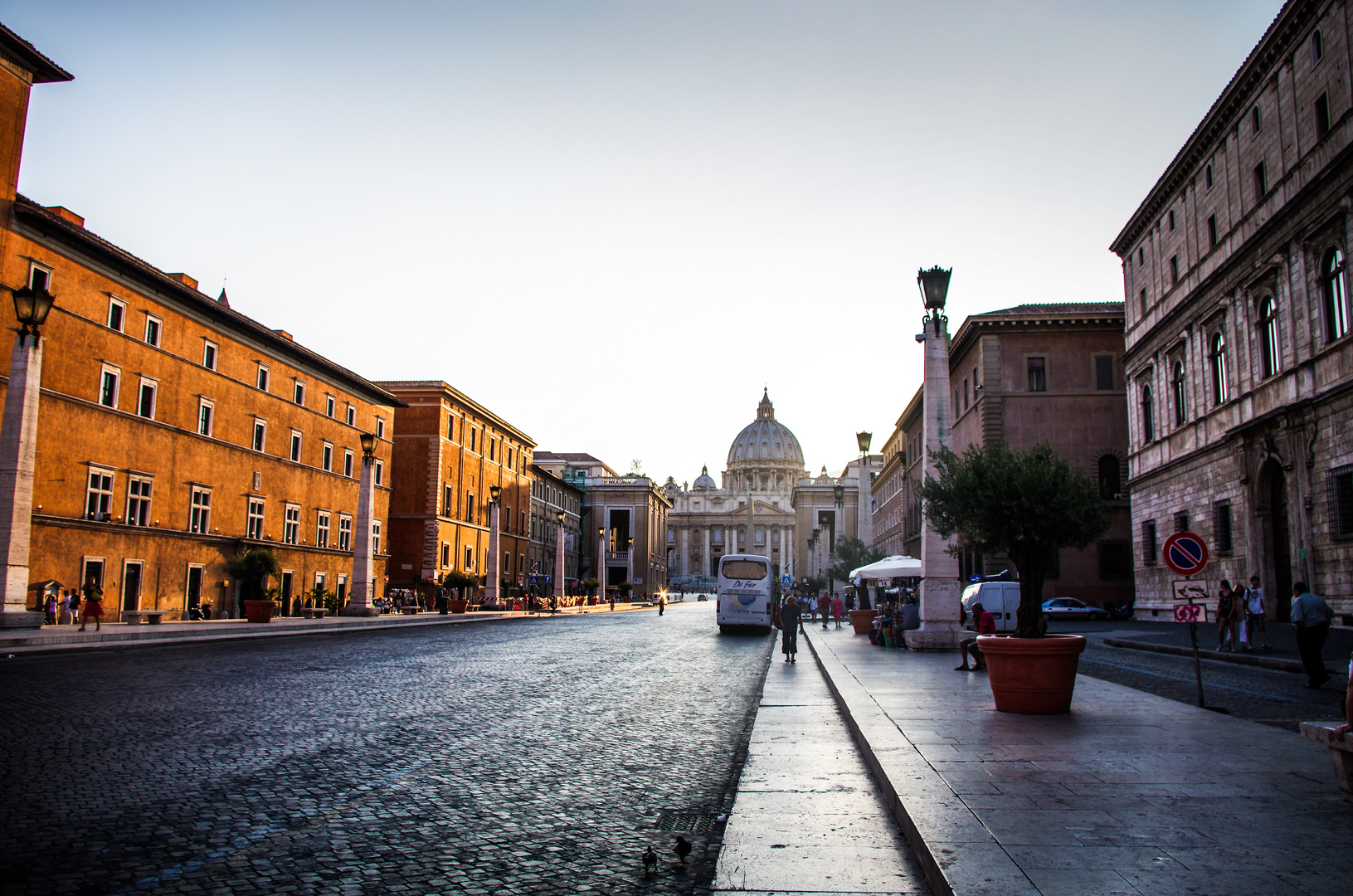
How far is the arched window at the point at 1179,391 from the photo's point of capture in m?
31.6

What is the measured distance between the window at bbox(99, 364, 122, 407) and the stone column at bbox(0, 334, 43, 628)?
23.3 feet

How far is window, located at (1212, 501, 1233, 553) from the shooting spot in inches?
1099

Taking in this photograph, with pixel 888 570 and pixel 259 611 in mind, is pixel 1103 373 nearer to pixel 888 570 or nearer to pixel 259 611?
pixel 888 570

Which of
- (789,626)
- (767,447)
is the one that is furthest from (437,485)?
(767,447)

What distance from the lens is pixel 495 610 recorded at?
4956 cm

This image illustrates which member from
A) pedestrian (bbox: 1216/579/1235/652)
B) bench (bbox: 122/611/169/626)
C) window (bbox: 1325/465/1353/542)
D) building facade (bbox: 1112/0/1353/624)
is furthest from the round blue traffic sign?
bench (bbox: 122/611/169/626)

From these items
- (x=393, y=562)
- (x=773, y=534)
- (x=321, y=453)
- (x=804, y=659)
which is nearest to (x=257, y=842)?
(x=804, y=659)

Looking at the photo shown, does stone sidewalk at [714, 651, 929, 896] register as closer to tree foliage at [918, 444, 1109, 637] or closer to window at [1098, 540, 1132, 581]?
tree foliage at [918, 444, 1109, 637]

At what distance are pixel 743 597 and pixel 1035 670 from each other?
2396 cm

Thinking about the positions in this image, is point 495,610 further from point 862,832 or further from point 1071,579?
point 862,832

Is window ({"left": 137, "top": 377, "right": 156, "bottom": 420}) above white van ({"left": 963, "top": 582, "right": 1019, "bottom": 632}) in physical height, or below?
above

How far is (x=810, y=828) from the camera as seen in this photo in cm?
534

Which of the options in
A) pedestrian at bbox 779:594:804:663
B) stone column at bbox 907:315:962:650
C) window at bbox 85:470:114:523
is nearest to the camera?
pedestrian at bbox 779:594:804:663

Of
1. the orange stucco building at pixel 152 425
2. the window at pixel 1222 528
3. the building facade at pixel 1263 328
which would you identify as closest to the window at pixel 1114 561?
the building facade at pixel 1263 328
